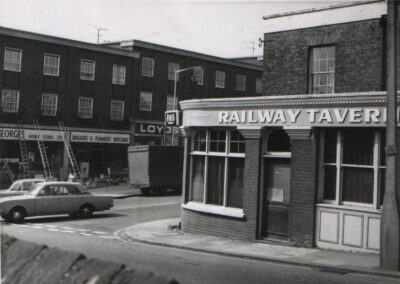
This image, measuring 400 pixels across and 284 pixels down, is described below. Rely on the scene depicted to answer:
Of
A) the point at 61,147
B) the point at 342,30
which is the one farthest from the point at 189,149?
the point at 61,147

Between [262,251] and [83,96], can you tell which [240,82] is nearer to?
[83,96]

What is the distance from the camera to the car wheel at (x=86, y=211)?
67.6 ft

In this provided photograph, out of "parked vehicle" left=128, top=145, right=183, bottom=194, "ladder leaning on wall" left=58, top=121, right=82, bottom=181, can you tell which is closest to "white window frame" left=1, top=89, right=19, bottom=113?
"ladder leaning on wall" left=58, top=121, right=82, bottom=181

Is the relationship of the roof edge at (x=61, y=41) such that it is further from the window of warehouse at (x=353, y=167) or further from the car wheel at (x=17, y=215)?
the window of warehouse at (x=353, y=167)

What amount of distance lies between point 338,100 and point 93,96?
28.5m

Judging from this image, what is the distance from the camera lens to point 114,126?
40.4 meters

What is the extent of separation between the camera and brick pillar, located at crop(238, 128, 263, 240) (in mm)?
14938

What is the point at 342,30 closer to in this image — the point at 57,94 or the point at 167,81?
the point at 57,94

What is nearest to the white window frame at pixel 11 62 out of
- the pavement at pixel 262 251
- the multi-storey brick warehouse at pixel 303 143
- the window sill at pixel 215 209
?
the pavement at pixel 262 251

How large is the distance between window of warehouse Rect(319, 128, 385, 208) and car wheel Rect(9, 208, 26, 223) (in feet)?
37.8

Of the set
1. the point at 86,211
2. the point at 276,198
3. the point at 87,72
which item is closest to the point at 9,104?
the point at 87,72

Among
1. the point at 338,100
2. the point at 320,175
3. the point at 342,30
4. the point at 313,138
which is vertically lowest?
the point at 320,175

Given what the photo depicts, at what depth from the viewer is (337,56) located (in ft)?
51.2

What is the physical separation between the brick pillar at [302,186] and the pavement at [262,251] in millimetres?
469
